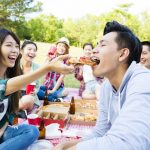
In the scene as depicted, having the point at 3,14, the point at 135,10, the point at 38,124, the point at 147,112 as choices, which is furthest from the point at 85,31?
the point at 147,112

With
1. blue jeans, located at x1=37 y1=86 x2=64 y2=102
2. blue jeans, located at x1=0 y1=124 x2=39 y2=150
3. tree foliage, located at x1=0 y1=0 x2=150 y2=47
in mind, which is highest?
tree foliage, located at x1=0 y1=0 x2=150 y2=47

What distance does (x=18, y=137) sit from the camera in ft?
8.45

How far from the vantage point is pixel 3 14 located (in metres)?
17.5

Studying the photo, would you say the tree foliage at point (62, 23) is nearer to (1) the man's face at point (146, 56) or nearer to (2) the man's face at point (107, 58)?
(1) the man's face at point (146, 56)

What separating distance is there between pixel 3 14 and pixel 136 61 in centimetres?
1681

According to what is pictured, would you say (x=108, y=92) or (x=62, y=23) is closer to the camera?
(x=108, y=92)

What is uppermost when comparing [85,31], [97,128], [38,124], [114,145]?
[85,31]

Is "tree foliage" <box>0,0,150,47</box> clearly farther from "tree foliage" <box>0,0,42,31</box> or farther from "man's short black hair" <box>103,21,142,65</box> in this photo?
"man's short black hair" <box>103,21,142,65</box>

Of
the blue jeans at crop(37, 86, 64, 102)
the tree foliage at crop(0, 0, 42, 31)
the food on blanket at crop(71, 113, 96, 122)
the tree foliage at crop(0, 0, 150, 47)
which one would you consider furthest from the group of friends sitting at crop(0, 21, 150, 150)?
the tree foliage at crop(0, 0, 150, 47)

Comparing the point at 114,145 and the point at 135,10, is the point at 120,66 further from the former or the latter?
the point at 135,10

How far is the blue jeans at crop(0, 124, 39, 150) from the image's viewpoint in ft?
8.21

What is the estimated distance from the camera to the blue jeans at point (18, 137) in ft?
8.21

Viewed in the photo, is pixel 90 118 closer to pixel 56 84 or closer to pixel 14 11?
pixel 56 84

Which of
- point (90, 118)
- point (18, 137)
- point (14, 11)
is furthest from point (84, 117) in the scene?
point (14, 11)
